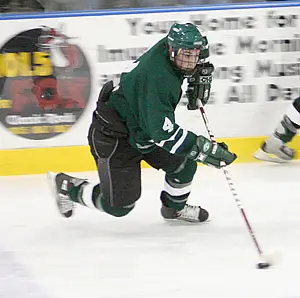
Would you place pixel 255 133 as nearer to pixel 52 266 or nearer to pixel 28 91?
pixel 28 91

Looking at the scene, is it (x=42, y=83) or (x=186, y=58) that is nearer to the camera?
(x=186, y=58)

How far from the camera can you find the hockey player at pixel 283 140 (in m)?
3.56

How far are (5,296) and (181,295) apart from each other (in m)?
0.58

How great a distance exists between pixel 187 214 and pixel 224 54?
0.99m

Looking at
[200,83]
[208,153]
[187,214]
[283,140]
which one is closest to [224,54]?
[283,140]

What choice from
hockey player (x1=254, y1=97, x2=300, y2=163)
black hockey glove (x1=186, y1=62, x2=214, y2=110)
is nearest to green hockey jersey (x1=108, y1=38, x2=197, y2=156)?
black hockey glove (x1=186, y1=62, x2=214, y2=110)

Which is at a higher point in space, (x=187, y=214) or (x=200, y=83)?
(x=200, y=83)

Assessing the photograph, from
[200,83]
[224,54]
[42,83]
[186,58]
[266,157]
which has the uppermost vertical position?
[186,58]

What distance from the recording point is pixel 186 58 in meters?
2.46

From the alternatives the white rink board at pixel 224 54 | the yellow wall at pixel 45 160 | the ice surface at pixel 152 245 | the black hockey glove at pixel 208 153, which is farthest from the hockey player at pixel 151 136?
the white rink board at pixel 224 54

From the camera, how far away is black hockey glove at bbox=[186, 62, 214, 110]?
2762mm

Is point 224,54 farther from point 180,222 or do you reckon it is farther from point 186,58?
point 186,58

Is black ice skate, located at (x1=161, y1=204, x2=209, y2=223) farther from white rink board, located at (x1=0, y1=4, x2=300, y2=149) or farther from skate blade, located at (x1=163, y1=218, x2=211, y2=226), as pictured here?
white rink board, located at (x1=0, y1=4, x2=300, y2=149)

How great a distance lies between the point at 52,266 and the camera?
2639mm
